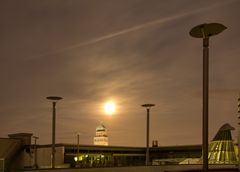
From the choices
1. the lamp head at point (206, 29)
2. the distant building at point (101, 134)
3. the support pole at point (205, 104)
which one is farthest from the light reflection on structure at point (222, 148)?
the distant building at point (101, 134)

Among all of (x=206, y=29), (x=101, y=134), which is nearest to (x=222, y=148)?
(x=206, y=29)

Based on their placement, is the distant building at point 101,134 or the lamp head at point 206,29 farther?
the distant building at point 101,134

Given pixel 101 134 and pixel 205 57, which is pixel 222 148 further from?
pixel 101 134

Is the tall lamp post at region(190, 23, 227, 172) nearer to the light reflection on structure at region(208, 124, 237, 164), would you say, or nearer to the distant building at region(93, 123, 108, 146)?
the light reflection on structure at region(208, 124, 237, 164)

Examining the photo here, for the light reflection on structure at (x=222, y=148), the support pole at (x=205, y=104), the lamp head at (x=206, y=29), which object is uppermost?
the lamp head at (x=206, y=29)

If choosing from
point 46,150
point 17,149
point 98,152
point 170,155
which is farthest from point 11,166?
point 170,155

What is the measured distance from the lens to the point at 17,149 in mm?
47375

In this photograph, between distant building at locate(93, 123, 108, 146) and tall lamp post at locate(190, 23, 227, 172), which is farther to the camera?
distant building at locate(93, 123, 108, 146)

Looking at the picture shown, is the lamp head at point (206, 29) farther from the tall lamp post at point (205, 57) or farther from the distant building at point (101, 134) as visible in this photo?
the distant building at point (101, 134)

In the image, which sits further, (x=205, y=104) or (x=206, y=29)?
(x=206, y=29)

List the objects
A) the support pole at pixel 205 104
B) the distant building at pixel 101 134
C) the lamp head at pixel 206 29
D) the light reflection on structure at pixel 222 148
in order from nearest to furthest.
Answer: the support pole at pixel 205 104
the lamp head at pixel 206 29
the light reflection on structure at pixel 222 148
the distant building at pixel 101 134

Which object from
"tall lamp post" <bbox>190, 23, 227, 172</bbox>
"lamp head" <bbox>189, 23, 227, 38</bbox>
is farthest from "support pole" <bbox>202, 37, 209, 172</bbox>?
"lamp head" <bbox>189, 23, 227, 38</bbox>

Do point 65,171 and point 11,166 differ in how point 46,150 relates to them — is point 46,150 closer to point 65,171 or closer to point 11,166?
point 11,166

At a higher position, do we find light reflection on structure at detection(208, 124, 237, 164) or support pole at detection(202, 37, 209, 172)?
support pole at detection(202, 37, 209, 172)
